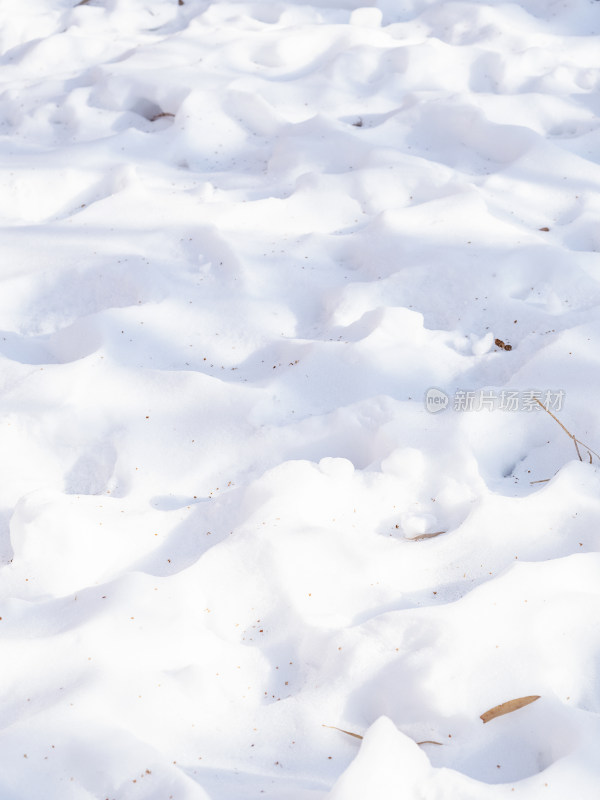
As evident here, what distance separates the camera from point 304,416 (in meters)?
1.47

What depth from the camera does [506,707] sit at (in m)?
0.97

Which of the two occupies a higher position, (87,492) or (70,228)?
(70,228)

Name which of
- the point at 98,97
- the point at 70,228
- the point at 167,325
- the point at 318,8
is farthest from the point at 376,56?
the point at 167,325

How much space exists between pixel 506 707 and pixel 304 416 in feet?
2.13

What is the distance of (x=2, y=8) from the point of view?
303 cm

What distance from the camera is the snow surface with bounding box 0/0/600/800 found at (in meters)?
0.98

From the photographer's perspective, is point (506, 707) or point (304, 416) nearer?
point (506, 707)

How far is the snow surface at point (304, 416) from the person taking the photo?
98 centimetres

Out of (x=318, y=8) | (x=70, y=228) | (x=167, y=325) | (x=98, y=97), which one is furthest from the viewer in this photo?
(x=318, y=8)

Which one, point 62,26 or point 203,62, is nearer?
point 203,62

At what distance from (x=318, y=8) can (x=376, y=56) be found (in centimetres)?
52

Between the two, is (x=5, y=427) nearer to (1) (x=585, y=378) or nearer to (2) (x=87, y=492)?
(2) (x=87, y=492)

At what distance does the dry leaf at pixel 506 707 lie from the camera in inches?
38.2

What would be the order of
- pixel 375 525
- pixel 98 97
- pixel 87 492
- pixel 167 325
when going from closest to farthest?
pixel 375 525 → pixel 87 492 → pixel 167 325 → pixel 98 97
